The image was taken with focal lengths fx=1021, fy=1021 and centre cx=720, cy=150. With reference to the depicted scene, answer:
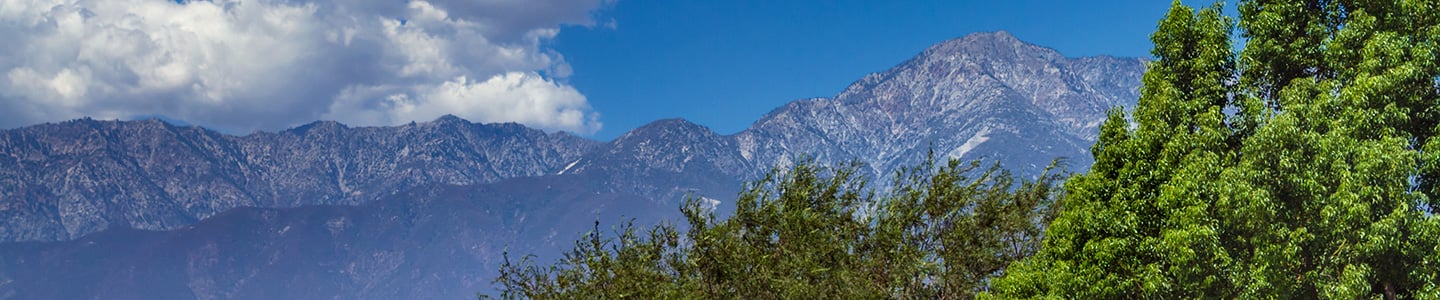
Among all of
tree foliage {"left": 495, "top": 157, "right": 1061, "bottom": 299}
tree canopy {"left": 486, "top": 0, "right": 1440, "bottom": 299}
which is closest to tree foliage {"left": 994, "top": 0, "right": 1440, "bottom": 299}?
tree canopy {"left": 486, "top": 0, "right": 1440, "bottom": 299}

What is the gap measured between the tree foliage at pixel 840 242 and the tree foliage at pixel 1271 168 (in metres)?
→ 10.9

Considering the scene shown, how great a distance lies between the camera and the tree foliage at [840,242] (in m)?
40.3

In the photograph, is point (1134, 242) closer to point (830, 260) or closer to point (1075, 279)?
point (1075, 279)

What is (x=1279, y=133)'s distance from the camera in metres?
23.2

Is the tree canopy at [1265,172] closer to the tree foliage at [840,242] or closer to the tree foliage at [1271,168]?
the tree foliage at [1271,168]

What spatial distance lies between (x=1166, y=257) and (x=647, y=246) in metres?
25.2

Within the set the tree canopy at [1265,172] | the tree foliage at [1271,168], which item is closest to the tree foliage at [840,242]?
the tree canopy at [1265,172]

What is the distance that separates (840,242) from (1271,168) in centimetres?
2108

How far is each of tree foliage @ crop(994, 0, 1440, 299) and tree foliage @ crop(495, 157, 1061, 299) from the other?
35.8ft

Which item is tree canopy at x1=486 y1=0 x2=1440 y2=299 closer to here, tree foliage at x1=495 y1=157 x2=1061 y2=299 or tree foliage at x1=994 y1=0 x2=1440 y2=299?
tree foliage at x1=994 y1=0 x2=1440 y2=299

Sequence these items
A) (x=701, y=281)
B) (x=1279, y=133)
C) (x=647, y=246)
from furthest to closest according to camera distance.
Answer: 1. (x=647, y=246)
2. (x=701, y=281)
3. (x=1279, y=133)

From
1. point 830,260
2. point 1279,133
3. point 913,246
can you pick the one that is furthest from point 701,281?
point 1279,133

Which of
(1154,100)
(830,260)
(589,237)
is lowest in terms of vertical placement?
(1154,100)

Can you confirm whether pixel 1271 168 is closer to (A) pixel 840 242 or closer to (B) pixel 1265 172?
(B) pixel 1265 172
